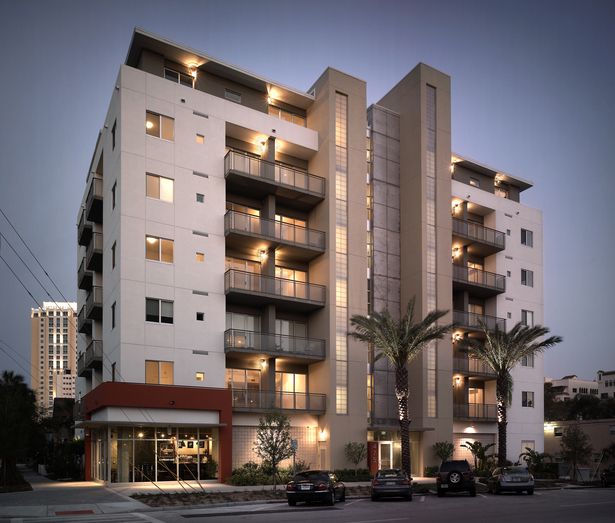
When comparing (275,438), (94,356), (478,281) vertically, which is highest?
(478,281)

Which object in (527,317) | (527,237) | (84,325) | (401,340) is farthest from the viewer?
(527,237)

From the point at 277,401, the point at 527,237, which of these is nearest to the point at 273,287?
the point at 277,401

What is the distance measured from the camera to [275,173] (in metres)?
42.3

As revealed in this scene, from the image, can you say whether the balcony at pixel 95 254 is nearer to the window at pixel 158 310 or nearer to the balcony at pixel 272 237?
the window at pixel 158 310

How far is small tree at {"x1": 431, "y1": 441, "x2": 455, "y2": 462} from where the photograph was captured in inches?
1757

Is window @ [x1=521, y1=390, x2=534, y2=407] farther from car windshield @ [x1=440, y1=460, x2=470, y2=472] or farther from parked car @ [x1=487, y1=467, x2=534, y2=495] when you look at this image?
car windshield @ [x1=440, y1=460, x2=470, y2=472]

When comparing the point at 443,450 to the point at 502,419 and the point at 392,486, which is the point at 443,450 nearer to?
the point at 502,419

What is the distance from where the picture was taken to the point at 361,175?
4491cm

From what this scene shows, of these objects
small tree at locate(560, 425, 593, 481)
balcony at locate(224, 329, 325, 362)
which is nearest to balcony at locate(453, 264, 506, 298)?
small tree at locate(560, 425, 593, 481)

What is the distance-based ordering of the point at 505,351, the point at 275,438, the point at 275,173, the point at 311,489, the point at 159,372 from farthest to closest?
1. the point at 505,351
2. the point at 275,173
3. the point at 159,372
4. the point at 275,438
5. the point at 311,489

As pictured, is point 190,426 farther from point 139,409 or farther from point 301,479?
point 301,479

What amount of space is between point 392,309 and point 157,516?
27.5 m

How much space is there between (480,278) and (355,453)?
62.5ft

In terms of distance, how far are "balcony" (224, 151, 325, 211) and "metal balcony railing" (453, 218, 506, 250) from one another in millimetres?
12894
